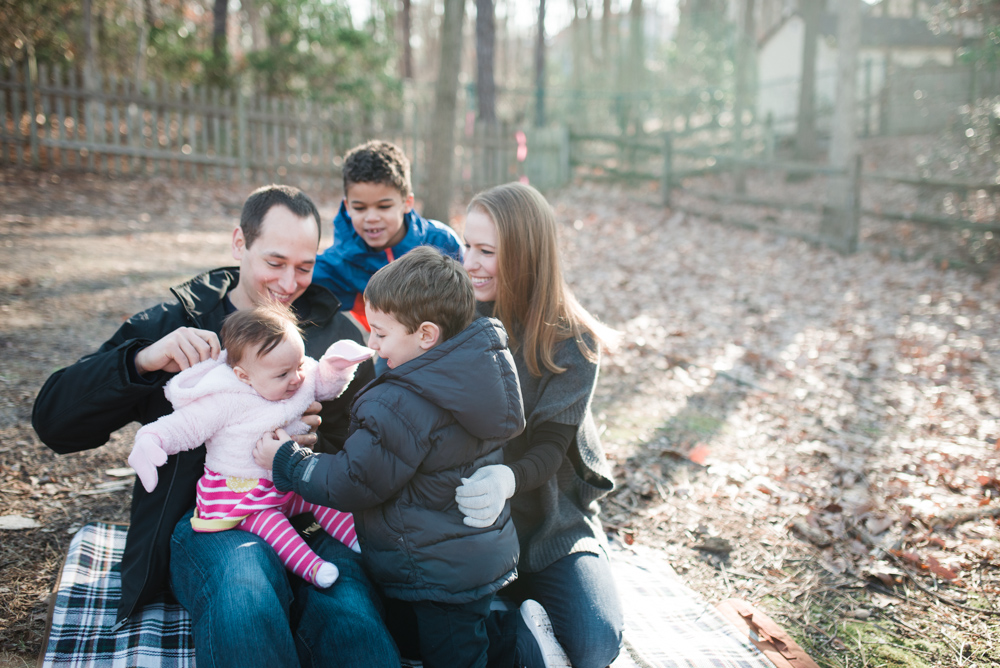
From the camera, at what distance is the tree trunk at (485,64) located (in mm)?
15469

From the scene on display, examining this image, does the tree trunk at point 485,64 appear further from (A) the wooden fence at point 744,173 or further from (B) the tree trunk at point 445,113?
(B) the tree trunk at point 445,113

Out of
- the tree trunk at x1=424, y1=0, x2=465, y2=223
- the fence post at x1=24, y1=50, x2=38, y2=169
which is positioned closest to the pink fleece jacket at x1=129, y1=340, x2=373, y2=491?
the tree trunk at x1=424, y1=0, x2=465, y2=223

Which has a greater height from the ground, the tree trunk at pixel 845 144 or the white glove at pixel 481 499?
the tree trunk at pixel 845 144

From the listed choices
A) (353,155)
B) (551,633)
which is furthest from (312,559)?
(353,155)

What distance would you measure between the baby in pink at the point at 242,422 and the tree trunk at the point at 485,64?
44.8ft

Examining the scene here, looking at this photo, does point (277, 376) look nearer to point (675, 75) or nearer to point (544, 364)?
point (544, 364)

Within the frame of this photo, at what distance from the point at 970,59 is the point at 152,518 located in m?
12.5

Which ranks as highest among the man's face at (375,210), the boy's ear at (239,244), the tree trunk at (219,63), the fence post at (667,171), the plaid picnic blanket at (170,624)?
the tree trunk at (219,63)

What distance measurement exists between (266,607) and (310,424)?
2.23 feet

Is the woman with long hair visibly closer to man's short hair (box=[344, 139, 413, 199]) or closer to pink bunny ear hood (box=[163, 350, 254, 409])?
man's short hair (box=[344, 139, 413, 199])

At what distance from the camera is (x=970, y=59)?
1051 cm

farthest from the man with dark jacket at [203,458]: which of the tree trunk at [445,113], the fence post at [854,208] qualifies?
the fence post at [854,208]

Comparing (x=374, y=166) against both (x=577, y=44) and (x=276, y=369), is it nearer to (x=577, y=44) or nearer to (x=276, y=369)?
(x=276, y=369)

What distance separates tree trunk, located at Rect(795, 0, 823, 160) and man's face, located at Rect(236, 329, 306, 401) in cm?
1720
